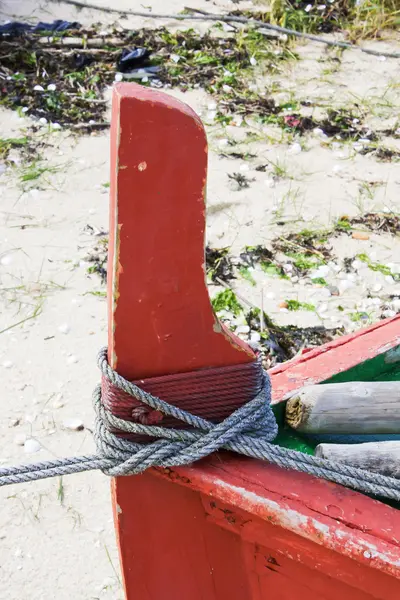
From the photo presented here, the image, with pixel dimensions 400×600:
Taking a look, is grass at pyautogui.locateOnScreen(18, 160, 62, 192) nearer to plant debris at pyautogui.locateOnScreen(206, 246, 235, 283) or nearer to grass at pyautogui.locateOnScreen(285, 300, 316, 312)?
plant debris at pyautogui.locateOnScreen(206, 246, 235, 283)

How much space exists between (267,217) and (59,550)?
8.66ft

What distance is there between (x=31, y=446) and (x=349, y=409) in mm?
1821

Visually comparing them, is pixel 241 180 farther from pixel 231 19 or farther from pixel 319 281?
pixel 231 19

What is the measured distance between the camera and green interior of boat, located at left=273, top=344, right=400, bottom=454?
201 cm

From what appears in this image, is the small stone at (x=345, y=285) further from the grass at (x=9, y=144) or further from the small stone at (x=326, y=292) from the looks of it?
the grass at (x=9, y=144)

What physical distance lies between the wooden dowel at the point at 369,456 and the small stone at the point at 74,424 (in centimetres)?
182

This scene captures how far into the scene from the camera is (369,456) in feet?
5.89

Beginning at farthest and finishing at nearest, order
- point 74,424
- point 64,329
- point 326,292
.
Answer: point 326,292 → point 64,329 → point 74,424

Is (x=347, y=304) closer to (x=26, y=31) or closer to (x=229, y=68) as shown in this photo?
(x=229, y=68)

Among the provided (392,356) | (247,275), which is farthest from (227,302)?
(392,356)

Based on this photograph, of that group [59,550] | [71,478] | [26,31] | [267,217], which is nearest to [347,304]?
[267,217]

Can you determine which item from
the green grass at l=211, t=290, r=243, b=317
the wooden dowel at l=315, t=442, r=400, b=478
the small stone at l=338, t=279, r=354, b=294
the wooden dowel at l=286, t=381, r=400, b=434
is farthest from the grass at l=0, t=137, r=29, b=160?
the wooden dowel at l=315, t=442, r=400, b=478

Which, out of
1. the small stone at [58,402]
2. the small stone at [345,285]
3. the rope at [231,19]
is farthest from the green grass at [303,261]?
the rope at [231,19]

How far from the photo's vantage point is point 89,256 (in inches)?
179
